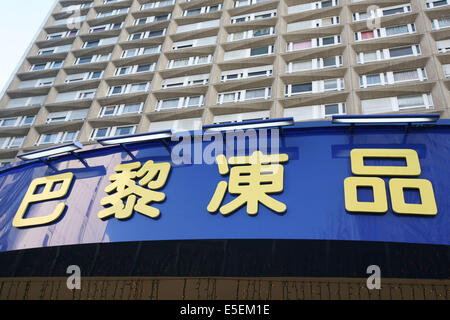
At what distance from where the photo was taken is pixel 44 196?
9.88 metres

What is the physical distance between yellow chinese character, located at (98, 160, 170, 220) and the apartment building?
8.32 metres

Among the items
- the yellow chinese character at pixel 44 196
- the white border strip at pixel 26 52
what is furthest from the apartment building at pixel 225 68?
the yellow chinese character at pixel 44 196

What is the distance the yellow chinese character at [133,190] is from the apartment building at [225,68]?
8324 mm

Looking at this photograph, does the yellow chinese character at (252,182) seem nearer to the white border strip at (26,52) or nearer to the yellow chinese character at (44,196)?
the yellow chinese character at (44,196)

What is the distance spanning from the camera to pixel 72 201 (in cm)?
947

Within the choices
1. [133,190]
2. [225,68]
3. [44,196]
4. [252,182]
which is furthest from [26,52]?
[252,182]

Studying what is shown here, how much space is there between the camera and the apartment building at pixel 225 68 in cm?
1711

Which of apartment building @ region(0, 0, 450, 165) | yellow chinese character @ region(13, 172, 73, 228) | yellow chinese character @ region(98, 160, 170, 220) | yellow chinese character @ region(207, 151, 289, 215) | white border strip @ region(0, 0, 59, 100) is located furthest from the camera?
white border strip @ region(0, 0, 59, 100)

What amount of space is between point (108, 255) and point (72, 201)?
197 cm

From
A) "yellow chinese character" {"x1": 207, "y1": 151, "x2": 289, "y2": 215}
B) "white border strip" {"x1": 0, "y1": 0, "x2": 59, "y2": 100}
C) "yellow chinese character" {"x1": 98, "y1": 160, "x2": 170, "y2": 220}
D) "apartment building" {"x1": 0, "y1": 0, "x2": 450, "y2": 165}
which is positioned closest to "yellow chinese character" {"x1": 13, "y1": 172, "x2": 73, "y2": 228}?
"yellow chinese character" {"x1": 98, "y1": 160, "x2": 170, "y2": 220}

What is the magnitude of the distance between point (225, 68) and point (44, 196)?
13.2 metres

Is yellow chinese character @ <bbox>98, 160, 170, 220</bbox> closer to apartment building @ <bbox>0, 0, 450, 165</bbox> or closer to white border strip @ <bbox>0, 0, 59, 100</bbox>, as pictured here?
apartment building @ <bbox>0, 0, 450, 165</bbox>

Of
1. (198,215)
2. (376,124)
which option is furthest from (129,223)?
(376,124)

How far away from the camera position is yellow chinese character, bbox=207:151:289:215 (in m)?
7.96
